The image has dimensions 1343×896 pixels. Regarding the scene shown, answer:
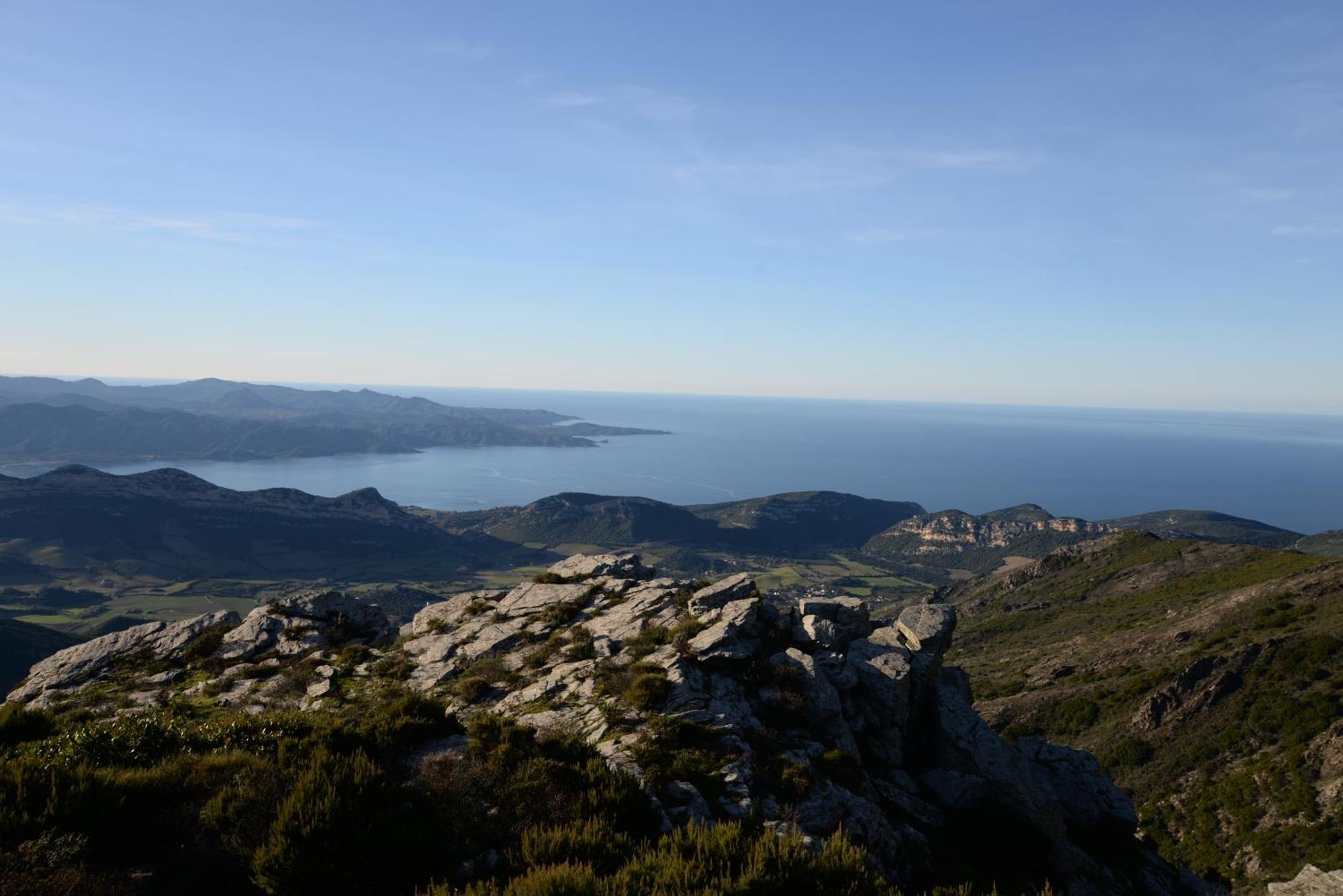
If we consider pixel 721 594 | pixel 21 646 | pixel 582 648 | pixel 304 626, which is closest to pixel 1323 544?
pixel 721 594

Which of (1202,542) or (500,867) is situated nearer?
(500,867)

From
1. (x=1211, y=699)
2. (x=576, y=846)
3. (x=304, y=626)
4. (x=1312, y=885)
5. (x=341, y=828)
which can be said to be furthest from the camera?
(x=1211, y=699)

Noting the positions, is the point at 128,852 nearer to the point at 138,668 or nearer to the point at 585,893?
the point at 585,893

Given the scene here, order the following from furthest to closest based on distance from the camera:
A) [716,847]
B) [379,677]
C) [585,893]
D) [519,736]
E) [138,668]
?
[138,668]
[379,677]
[519,736]
[716,847]
[585,893]

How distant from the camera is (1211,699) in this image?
46.4 metres

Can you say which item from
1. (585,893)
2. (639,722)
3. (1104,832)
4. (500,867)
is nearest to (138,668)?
(639,722)

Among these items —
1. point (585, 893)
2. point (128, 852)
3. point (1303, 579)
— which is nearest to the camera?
point (585, 893)

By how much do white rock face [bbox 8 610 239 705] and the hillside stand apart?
4893 cm

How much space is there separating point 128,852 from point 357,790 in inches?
113

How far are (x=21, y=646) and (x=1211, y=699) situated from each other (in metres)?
151

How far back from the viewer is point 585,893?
7980 millimetres

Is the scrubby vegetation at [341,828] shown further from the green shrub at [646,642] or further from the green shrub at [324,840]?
the green shrub at [646,642]

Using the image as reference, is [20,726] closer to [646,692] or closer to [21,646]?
[646,692]

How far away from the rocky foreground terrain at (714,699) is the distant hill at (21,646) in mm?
86392
